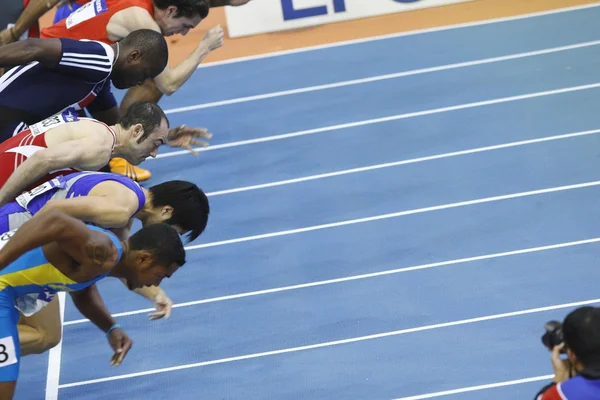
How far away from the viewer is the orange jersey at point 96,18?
5.95 metres

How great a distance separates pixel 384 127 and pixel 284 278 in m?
2.26

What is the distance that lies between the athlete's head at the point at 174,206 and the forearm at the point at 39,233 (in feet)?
2.48

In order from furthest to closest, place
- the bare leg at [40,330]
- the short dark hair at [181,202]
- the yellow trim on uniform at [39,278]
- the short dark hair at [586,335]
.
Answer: the bare leg at [40,330] → the short dark hair at [181,202] → the yellow trim on uniform at [39,278] → the short dark hair at [586,335]

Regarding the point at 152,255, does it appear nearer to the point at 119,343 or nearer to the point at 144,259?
the point at 144,259

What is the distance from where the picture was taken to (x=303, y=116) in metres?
8.66

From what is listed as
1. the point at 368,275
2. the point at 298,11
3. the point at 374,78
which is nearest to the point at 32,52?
the point at 368,275

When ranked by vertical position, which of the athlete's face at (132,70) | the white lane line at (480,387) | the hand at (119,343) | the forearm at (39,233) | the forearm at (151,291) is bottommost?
the white lane line at (480,387)

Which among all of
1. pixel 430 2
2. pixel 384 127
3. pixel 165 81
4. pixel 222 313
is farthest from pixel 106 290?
pixel 430 2

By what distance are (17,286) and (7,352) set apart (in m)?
0.25

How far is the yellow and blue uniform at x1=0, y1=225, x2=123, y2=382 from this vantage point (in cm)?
411

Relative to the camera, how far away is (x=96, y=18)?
234 inches

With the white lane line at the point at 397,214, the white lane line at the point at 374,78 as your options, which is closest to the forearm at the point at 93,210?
the white lane line at the point at 397,214

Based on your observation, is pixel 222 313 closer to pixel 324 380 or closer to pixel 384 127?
pixel 324 380

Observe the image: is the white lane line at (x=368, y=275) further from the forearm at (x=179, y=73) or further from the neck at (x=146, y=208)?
the neck at (x=146, y=208)
